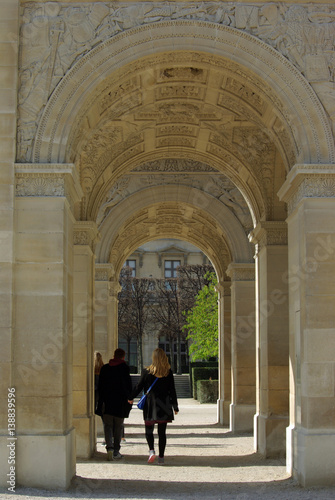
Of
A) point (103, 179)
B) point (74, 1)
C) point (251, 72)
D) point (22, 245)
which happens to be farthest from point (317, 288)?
point (103, 179)

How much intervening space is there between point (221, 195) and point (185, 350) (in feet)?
126

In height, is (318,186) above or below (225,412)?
above

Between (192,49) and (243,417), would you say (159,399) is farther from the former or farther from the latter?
(243,417)

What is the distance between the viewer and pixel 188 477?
12.4 metres

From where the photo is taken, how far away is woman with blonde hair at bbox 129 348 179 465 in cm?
1315

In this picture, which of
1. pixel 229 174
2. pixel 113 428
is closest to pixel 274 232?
pixel 229 174

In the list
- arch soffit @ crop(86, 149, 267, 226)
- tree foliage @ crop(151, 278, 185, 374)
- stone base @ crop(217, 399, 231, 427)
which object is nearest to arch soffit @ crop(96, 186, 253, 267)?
arch soffit @ crop(86, 149, 267, 226)

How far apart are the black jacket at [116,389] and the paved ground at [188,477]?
37.6 inches

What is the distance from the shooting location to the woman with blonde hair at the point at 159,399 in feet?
43.1

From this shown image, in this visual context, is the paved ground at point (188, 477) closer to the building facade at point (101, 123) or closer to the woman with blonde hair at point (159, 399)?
the building facade at point (101, 123)

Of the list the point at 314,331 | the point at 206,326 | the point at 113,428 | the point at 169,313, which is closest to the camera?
the point at 314,331

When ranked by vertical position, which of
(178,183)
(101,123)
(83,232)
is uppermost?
(178,183)

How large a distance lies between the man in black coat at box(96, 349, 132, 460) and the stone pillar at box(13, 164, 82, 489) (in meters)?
2.11

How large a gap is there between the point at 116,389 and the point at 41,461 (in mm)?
3131
